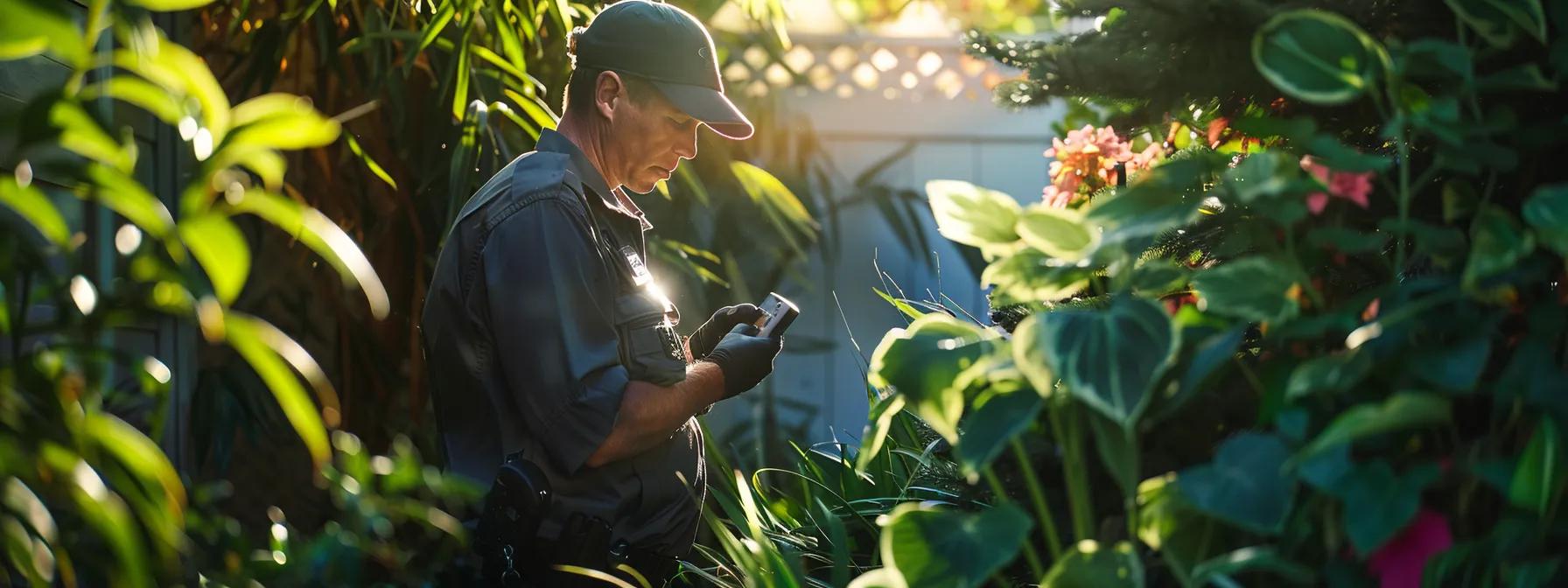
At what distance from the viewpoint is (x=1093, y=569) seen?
2.96 ft

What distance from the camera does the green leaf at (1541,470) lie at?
0.82m

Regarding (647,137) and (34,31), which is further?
(647,137)

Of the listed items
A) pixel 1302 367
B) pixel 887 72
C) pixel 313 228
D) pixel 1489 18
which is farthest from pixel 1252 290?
pixel 887 72

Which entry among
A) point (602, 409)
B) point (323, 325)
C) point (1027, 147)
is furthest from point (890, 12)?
point (602, 409)

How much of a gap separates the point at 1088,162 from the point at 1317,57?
1229 mm

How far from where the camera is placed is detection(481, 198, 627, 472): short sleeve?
5.34ft

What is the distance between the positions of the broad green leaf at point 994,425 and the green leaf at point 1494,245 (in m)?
0.28

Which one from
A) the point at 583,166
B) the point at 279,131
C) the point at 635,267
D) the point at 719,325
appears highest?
the point at 279,131

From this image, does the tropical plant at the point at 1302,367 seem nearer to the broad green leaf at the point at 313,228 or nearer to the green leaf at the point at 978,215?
the green leaf at the point at 978,215

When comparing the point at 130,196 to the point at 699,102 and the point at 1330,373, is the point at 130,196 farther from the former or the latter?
the point at 699,102

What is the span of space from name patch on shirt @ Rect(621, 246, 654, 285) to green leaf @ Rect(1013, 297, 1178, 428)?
3.12 feet

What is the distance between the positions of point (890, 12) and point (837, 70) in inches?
145

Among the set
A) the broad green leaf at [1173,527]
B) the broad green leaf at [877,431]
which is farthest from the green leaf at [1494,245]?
the broad green leaf at [877,431]

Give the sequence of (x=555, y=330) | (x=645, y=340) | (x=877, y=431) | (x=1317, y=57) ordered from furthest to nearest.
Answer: (x=645, y=340) < (x=555, y=330) < (x=877, y=431) < (x=1317, y=57)
